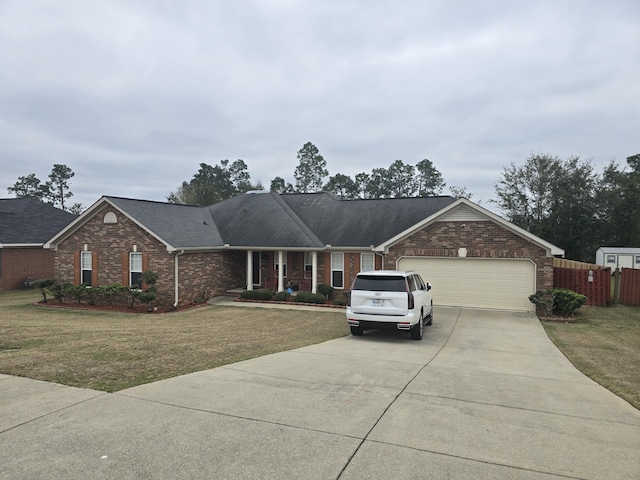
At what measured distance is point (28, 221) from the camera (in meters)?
29.0

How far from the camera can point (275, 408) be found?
212 inches

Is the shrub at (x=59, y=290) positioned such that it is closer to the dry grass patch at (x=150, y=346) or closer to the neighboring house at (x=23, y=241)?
the dry grass patch at (x=150, y=346)

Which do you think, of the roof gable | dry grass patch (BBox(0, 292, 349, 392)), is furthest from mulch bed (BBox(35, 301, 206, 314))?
the roof gable

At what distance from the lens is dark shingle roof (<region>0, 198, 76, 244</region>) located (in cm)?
2655

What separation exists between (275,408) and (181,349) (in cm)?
424

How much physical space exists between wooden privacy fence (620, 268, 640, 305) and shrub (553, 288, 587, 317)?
486 centimetres

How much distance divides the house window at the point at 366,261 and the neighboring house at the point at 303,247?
5cm

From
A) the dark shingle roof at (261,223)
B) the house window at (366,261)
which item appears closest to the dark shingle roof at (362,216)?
the house window at (366,261)

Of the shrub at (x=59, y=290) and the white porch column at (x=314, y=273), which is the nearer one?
the shrub at (x=59, y=290)

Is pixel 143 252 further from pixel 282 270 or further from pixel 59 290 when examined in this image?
pixel 282 270

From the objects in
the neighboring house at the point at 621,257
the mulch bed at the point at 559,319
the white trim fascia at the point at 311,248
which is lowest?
the mulch bed at the point at 559,319

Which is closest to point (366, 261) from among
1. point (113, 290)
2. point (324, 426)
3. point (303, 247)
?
point (303, 247)

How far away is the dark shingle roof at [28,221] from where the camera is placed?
87.1ft

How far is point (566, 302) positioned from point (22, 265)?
29.3m
